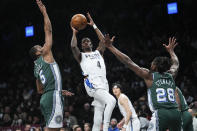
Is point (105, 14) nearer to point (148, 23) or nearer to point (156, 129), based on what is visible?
point (148, 23)

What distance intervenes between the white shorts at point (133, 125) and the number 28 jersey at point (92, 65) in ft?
6.24

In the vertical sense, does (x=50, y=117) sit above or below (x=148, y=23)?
below

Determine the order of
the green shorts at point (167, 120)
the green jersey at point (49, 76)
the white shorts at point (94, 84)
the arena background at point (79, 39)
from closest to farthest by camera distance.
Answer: the green shorts at point (167, 120), the green jersey at point (49, 76), the white shorts at point (94, 84), the arena background at point (79, 39)

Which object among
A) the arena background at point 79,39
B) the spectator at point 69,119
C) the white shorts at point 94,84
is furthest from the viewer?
the arena background at point 79,39

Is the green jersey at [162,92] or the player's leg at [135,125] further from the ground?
the green jersey at [162,92]

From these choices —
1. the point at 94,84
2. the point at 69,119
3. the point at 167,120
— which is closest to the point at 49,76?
the point at 94,84

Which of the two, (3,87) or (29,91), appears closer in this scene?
(29,91)

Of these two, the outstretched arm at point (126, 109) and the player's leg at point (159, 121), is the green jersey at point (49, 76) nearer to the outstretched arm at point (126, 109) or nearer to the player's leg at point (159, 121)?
the player's leg at point (159, 121)

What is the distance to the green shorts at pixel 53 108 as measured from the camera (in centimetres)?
650

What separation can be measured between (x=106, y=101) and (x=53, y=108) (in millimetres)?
1415

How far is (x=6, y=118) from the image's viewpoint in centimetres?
1465

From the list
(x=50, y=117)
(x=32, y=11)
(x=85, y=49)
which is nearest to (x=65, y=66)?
(x=32, y=11)

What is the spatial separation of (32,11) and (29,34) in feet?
5.11

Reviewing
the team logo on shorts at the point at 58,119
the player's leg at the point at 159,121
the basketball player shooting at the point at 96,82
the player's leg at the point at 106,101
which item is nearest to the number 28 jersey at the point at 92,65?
the basketball player shooting at the point at 96,82
